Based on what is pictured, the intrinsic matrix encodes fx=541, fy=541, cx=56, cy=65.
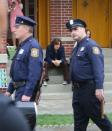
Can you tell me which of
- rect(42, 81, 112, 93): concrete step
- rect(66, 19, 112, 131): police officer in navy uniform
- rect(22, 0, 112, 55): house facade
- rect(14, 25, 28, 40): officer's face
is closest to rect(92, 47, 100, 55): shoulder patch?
rect(66, 19, 112, 131): police officer in navy uniform

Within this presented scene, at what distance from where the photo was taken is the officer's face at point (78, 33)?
703cm

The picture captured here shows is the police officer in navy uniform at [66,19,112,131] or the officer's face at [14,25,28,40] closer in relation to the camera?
the officer's face at [14,25,28,40]

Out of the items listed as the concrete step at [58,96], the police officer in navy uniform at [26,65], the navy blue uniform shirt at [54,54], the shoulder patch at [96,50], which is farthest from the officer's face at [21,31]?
the navy blue uniform shirt at [54,54]

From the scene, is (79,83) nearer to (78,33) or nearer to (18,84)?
(78,33)

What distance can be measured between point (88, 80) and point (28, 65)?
86 centimetres

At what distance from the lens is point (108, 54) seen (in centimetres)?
1574

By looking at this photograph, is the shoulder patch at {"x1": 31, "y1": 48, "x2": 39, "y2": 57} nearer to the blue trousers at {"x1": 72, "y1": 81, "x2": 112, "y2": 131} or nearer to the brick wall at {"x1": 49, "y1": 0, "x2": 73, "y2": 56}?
the blue trousers at {"x1": 72, "y1": 81, "x2": 112, "y2": 131}

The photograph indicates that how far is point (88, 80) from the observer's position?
679 cm

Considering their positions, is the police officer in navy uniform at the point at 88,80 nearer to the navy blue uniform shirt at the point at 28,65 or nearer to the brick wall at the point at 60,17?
the navy blue uniform shirt at the point at 28,65

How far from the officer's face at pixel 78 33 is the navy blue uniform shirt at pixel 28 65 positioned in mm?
774

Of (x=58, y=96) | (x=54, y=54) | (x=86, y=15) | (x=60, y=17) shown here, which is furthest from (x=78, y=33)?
(x=86, y=15)

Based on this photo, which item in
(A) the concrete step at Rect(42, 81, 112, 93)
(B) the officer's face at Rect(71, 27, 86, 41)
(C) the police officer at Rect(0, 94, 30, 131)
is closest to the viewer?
(C) the police officer at Rect(0, 94, 30, 131)

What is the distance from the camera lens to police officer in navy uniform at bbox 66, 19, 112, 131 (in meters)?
6.72

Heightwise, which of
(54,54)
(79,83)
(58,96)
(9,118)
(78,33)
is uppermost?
(9,118)
